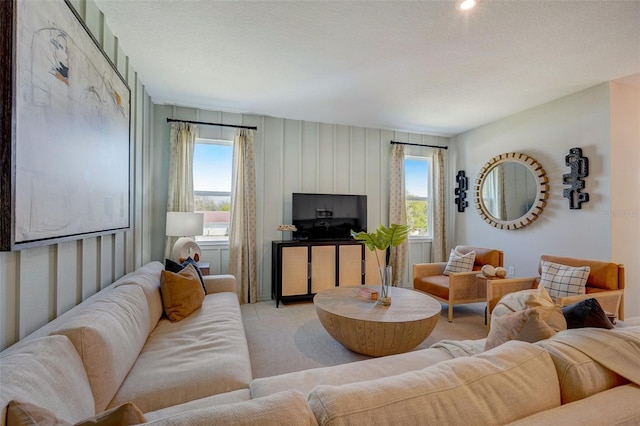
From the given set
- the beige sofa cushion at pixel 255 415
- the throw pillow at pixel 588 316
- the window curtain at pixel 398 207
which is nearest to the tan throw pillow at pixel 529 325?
the throw pillow at pixel 588 316

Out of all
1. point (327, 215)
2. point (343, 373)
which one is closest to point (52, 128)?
point (343, 373)

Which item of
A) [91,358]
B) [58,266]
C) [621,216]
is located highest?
[621,216]

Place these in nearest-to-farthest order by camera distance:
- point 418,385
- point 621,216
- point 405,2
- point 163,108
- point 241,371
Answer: point 418,385 → point 241,371 → point 405,2 → point 621,216 → point 163,108

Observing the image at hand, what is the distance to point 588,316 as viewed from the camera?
1.20 metres

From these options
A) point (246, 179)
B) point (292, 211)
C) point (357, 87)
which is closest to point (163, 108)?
point (246, 179)

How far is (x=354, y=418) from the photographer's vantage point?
0.61 metres

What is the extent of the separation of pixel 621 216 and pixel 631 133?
950 millimetres

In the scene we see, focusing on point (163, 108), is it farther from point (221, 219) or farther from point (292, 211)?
point (292, 211)

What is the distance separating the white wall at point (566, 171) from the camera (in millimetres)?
3053

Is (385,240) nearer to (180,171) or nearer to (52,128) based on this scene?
(52,128)

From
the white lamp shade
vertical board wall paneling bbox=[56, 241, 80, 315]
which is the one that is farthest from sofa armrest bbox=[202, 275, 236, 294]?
vertical board wall paneling bbox=[56, 241, 80, 315]

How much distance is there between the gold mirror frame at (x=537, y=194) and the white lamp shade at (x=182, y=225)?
4.19m

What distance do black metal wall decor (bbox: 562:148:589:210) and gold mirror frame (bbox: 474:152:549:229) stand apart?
26 cm

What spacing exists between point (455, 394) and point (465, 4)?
7.66ft
